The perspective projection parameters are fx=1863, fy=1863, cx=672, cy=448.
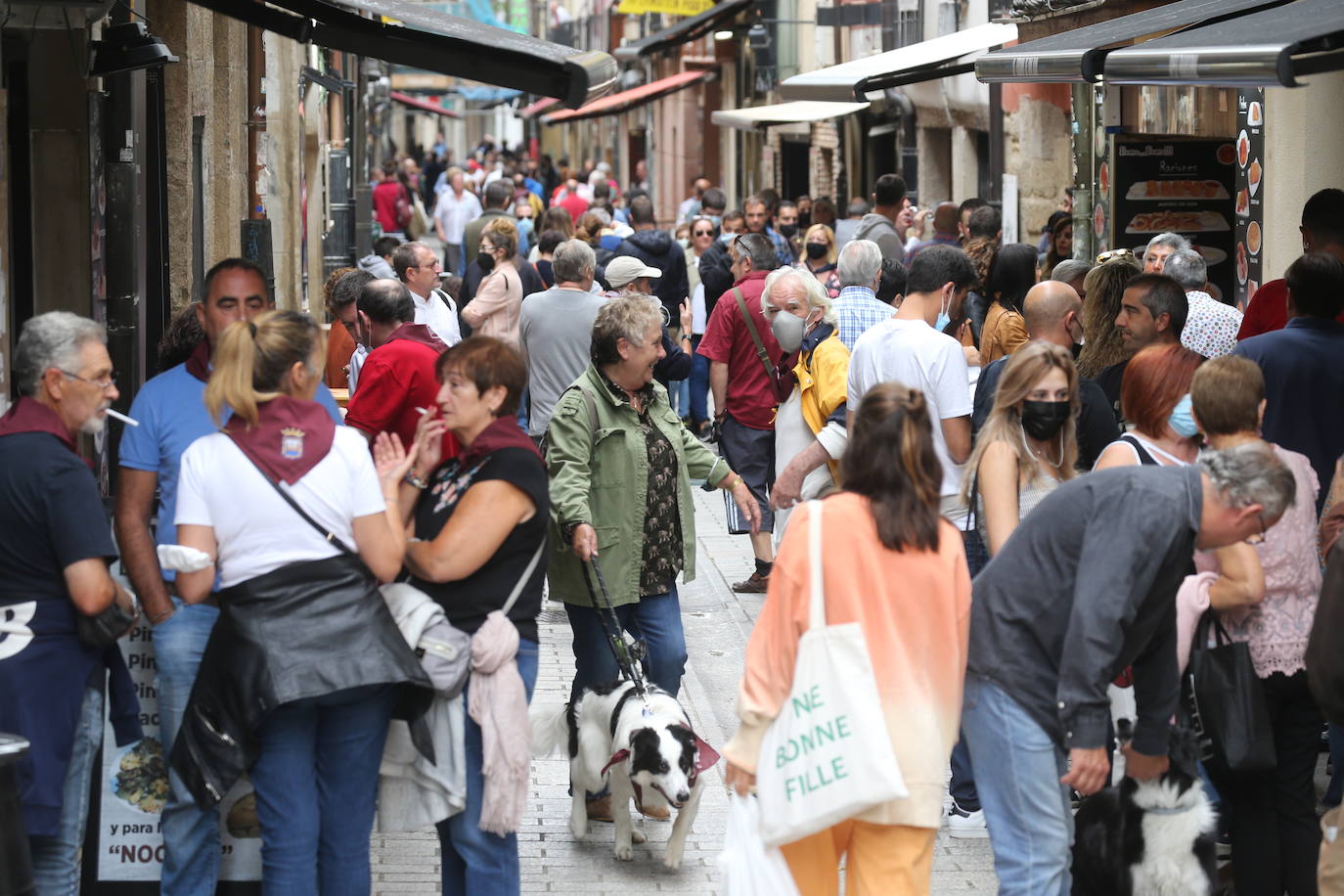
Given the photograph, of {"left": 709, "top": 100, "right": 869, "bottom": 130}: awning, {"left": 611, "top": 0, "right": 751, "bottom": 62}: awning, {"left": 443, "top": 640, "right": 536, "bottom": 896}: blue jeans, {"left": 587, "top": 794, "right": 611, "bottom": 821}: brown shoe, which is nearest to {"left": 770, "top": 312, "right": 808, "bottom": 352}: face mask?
{"left": 587, "top": 794, "right": 611, "bottom": 821}: brown shoe

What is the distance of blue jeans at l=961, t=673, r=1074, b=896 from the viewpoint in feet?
14.8

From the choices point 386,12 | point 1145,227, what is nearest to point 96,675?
point 386,12

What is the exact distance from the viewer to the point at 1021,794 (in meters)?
4.53

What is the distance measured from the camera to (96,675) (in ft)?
A: 15.6

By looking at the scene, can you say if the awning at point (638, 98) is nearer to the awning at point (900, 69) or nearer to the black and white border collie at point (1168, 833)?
the awning at point (900, 69)

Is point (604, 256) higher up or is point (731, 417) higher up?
point (604, 256)

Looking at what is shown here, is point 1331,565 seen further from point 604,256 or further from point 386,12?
point 604,256

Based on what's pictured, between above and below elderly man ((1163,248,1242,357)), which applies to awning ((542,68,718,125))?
above

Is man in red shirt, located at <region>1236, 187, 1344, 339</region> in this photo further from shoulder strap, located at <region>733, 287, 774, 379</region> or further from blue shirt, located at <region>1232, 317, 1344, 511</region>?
shoulder strap, located at <region>733, 287, 774, 379</region>

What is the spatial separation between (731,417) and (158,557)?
18.9ft

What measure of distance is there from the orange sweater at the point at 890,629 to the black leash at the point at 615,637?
1829mm

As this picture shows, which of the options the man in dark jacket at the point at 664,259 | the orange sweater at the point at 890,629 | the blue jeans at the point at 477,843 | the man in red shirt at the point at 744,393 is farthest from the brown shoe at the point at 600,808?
the man in dark jacket at the point at 664,259

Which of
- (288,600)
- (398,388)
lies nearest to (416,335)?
(398,388)

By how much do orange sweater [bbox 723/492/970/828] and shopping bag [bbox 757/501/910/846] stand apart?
0.03 meters
